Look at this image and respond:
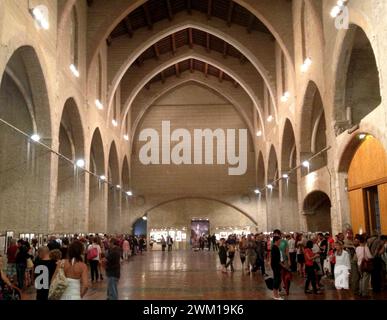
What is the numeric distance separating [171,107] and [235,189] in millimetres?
8825

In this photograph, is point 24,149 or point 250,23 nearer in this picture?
point 24,149

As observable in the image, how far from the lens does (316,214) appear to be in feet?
72.0

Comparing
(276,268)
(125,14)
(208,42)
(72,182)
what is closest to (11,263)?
(276,268)

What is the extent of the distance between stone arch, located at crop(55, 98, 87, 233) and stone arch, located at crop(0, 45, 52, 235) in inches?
113

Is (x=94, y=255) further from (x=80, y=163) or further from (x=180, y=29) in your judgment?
(x=180, y=29)

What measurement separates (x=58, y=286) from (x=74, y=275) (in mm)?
222

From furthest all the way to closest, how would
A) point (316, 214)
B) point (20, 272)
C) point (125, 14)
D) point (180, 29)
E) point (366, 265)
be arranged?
point (180, 29) → point (125, 14) → point (316, 214) → point (20, 272) → point (366, 265)

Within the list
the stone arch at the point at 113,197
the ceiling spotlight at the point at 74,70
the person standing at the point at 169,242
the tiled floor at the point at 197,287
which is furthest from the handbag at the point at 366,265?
the person standing at the point at 169,242

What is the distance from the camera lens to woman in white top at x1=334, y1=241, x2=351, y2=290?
9336 mm

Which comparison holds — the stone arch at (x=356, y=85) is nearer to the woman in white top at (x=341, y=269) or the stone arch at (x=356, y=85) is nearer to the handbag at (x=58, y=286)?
the woman in white top at (x=341, y=269)

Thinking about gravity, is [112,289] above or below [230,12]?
below

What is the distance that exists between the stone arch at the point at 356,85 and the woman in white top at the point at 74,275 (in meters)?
12.1

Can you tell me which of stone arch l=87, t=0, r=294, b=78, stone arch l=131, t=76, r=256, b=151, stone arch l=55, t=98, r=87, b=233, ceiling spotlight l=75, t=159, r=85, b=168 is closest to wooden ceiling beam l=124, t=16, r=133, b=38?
stone arch l=87, t=0, r=294, b=78

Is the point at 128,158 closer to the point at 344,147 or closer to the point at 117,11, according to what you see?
the point at 117,11
